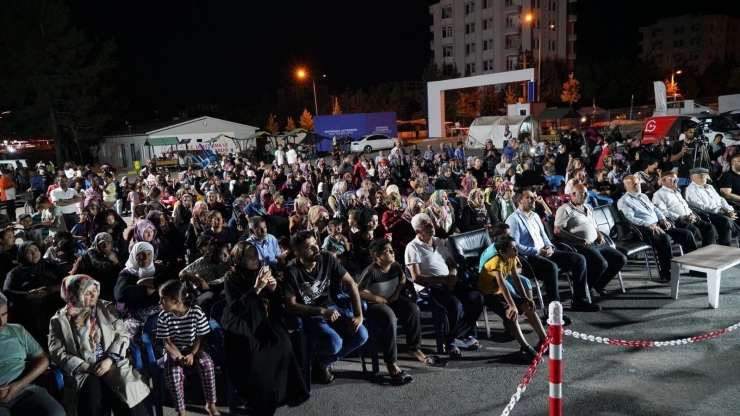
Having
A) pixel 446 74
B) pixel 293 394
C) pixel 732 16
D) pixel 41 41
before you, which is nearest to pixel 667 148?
pixel 293 394

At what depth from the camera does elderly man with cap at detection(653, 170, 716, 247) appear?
7.25 m

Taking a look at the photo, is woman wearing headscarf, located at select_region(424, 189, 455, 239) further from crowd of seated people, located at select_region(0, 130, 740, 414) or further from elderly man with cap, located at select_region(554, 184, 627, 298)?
elderly man with cap, located at select_region(554, 184, 627, 298)

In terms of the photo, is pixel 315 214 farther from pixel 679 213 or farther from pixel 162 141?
pixel 162 141

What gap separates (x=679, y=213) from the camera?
7.39 m

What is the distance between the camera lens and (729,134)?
17.1m

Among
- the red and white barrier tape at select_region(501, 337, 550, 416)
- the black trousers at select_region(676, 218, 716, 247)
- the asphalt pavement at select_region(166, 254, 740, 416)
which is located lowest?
the asphalt pavement at select_region(166, 254, 740, 416)

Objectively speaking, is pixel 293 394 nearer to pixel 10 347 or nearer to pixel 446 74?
pixel 10 347

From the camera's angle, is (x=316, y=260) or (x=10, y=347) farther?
(x=316, y=260)

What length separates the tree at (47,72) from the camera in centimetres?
3388

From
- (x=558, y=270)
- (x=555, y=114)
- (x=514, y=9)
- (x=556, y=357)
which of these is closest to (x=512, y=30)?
(x=514, y=9)

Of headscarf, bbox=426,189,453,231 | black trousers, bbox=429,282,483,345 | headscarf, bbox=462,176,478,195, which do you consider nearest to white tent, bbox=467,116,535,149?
headscarf, bbox=462,176,478,195

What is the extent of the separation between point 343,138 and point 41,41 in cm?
2048

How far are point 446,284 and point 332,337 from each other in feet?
4.32

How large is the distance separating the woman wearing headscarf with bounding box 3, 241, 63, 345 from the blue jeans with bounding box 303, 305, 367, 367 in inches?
87.0
